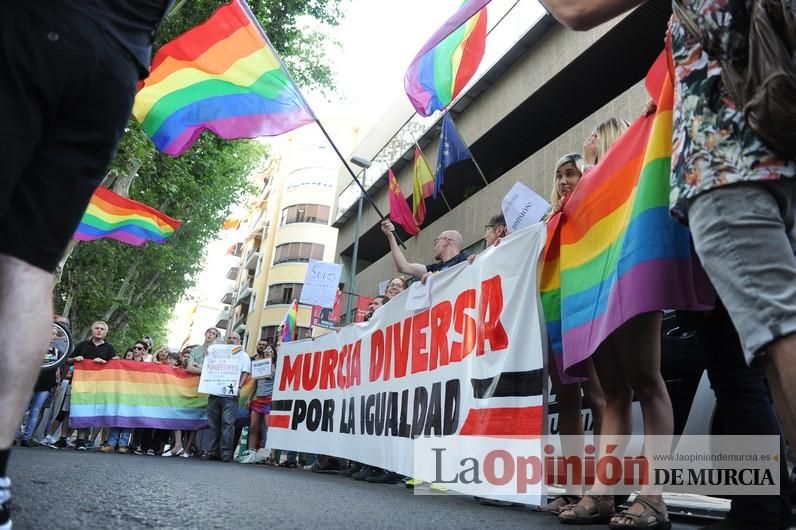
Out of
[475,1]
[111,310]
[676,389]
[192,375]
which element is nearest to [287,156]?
[111,310]

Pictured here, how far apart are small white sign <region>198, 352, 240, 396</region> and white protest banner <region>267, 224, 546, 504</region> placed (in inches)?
106

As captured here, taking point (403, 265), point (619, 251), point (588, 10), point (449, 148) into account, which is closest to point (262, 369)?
point (403, 265)

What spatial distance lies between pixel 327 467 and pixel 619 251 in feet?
15.4

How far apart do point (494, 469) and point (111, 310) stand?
2254cm

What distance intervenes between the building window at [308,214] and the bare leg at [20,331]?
41796mm

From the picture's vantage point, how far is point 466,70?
8359mm

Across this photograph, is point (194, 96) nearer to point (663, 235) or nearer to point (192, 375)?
point (192, 375)

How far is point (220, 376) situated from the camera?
838 centimetres

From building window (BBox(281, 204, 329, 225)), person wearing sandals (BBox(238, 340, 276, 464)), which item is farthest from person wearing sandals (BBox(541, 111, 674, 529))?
building window (BBox(281, 204, 329, 225))

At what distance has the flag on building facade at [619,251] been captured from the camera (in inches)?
91.7

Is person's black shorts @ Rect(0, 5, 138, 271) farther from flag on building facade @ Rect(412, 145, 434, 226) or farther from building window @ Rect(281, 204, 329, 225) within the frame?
building window @ Rect(281, 204, 329, 225)

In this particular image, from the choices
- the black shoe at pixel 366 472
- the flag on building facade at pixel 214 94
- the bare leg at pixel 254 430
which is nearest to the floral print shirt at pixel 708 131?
the black shoe at pixel 366 472

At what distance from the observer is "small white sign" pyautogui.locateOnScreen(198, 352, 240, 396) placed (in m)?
8.30

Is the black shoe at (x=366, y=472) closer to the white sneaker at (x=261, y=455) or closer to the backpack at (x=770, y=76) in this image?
the white sneaker at (x=261, y=455)
